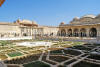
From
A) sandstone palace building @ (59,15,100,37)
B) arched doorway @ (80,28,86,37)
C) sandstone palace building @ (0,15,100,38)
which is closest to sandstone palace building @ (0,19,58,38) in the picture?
sandstone palace building @ (0,15,100,38)

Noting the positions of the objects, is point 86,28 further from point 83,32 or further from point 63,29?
point 63,29

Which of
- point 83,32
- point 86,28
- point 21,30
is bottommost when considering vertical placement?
point 83,32

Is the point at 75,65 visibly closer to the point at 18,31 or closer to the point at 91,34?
the point at 91,34

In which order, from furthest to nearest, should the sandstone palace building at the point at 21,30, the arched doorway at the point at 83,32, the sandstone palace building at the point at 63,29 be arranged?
1. the arched doorway at the point at 83,32
2. the sandstone palace building at the point at 21,30
3. the sandstone palace building at the point at 63,29

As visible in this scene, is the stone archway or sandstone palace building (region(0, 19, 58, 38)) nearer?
sandstone palace building (region(0, 19, 58, 38))

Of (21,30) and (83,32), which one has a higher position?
(21,30)

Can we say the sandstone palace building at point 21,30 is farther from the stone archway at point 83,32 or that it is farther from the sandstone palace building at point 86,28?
the stone archway at point 83,32

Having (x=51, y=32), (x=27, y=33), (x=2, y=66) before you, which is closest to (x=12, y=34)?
(x=27, y=33)

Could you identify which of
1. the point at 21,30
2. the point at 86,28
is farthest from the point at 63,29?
the point at 21,30

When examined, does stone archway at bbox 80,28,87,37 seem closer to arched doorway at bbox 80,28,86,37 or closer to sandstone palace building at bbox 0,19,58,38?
arched doorway at bbox 80,28,86,37

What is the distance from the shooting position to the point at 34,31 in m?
32.1

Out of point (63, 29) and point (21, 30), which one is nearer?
point (21, 30)

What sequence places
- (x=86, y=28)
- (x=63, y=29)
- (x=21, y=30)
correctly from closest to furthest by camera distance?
(x=86, y=28), (x=21, y=30), (x=63, y=29)

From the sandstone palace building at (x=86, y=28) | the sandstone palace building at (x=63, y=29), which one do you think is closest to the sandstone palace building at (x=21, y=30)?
the sandstone palace building at (x=63, y=29)
